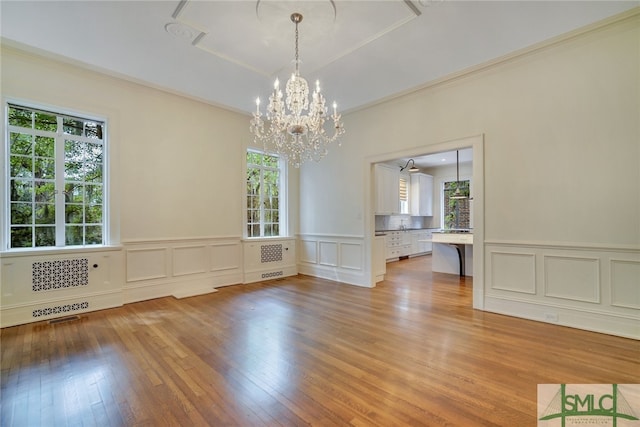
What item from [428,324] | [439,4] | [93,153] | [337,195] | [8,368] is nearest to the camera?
[8,368]

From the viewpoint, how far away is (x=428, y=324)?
3402mm

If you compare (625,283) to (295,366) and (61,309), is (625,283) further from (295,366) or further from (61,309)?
(61,309)

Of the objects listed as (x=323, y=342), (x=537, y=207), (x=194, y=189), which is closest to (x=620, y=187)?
(x=537, y=207)

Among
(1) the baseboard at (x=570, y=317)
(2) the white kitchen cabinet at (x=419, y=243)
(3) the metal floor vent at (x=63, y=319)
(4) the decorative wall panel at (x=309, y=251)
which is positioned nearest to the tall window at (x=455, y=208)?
(2) the white kitchen cabinet at (x=419, y=243)

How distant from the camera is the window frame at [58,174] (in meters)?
3.50

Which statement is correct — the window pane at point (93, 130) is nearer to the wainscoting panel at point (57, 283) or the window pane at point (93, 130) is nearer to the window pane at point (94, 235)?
the window pane at point (94, 235)

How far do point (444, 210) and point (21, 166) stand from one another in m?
10.7

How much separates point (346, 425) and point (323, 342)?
1.20 metres

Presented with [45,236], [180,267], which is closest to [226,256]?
[180,267]

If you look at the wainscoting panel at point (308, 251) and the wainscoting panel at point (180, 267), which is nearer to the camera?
the wainscoting panel at point (180, 267)

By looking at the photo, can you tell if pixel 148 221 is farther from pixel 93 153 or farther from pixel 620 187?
pixel 620 187

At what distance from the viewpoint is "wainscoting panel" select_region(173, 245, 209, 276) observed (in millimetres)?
4844

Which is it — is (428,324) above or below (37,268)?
below

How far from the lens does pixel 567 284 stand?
337 cm
